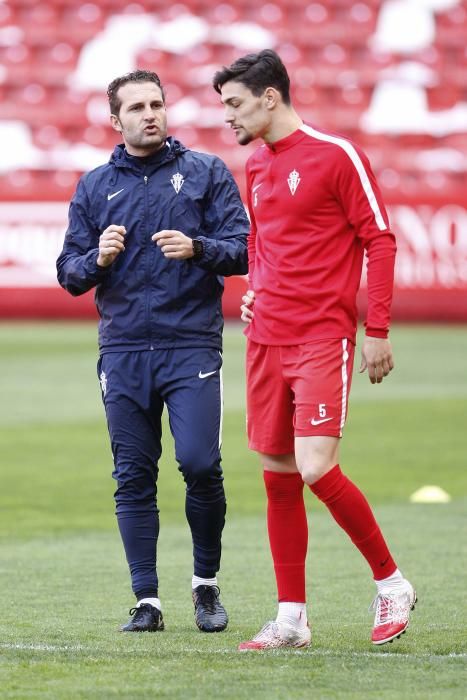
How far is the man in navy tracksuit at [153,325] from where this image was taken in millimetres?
5035

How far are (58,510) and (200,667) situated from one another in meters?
4.59

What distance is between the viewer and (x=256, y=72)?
4.66 m

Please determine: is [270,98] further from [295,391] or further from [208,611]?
[208,611]

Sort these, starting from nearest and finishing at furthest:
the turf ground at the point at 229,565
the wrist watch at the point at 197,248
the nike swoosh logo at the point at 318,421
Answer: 1. the turf ground at the point at 229,565
2. the nike swoosh logo at the point at 318,421
3. the wrist watch at the point at 197,248

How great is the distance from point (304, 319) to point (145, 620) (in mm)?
1184

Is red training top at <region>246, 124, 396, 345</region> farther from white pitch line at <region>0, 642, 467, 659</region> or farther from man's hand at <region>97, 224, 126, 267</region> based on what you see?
white pitch line at <region>0, 642, 467, 659</region>

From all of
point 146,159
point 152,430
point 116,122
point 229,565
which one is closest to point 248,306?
point 152,430

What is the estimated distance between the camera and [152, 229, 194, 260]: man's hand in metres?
4.86

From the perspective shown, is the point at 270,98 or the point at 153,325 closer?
the point at 270,98

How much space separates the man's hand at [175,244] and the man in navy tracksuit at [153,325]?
9 centimetres

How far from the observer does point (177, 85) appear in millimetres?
23734

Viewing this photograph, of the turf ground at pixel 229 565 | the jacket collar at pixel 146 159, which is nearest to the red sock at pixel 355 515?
the turf ground at pixel 229 565

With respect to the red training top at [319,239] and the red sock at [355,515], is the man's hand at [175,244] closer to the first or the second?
the red training top at [319,239]

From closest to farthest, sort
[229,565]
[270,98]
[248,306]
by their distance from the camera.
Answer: [270,98], [248,306], [229,565]
